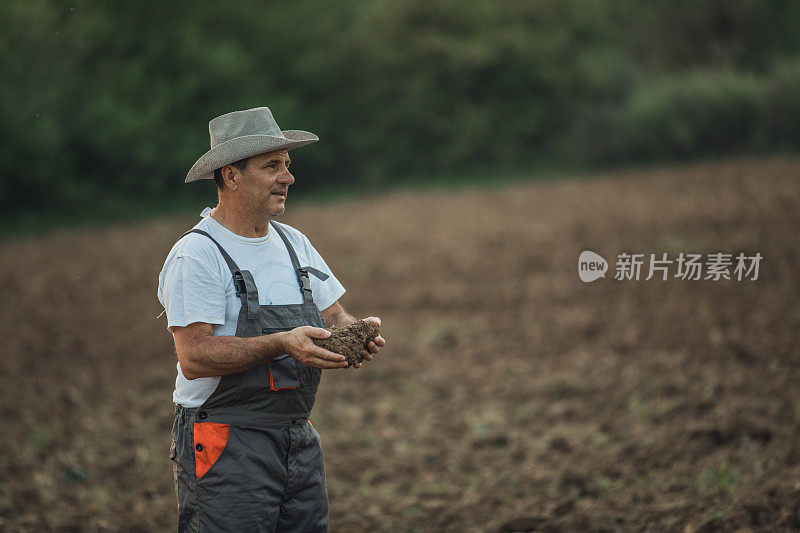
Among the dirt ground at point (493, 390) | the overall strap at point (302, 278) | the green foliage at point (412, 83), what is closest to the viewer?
the overall strap at point (302, 278)

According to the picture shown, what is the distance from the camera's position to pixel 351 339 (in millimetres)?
2258

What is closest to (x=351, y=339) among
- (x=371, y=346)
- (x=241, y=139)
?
(x=371, y=346)

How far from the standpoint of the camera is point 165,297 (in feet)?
7.31

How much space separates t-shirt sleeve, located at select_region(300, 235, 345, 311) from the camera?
247 centimetres

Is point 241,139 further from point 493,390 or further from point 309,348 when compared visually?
point 493,390

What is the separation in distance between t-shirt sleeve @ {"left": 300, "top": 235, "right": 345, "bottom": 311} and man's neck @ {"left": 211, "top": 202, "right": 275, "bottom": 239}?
21 centimetres

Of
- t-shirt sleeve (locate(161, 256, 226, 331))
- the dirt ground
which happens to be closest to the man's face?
t-shirt sleeve (locate(161, 256, 226, 331))

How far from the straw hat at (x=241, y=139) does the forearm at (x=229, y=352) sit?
1.71ft

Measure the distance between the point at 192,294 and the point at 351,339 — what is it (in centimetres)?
49

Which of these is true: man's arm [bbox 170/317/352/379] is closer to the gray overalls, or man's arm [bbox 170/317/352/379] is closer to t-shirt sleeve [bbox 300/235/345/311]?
the gray overalls

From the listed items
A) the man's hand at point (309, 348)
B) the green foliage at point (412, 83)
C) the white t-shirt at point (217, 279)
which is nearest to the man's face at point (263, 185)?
the white t-shirt at point (217, 279)

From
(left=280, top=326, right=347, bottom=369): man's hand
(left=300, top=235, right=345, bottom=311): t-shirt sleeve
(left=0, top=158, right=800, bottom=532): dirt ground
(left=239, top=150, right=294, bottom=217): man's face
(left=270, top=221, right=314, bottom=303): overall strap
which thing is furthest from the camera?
(left=0, top=158, right=800, bottom=532): dirt ground

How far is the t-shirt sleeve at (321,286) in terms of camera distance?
2473 mm

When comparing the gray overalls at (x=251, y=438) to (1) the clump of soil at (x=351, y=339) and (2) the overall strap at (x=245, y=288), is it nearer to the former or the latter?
(2) the overall strap at (x=245, y=288)
